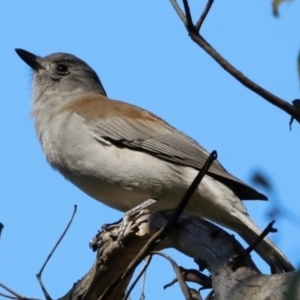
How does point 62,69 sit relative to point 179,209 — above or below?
above

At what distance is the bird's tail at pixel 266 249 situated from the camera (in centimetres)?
427

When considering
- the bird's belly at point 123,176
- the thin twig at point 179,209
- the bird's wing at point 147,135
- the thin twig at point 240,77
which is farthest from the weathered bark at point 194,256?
the bird's wing at point 147,135

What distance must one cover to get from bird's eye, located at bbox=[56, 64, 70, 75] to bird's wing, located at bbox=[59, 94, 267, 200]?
1.04 meters

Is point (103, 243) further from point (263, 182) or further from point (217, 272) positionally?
point (263, 182)

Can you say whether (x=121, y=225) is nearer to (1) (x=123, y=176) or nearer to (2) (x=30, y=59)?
(1) (x=123, y=176)

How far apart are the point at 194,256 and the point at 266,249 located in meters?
0.78

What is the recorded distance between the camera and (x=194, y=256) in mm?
4012

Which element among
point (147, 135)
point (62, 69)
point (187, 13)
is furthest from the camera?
point (62, 69)

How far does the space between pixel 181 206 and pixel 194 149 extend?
11.4 ft

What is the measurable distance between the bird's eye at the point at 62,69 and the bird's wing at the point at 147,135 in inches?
40.8

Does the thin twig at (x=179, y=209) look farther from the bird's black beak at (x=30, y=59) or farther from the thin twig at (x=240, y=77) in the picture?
the bird's black beak at (x=30, y=59)

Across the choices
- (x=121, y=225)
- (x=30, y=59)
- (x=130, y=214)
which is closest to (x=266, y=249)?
(x=121, y=225)

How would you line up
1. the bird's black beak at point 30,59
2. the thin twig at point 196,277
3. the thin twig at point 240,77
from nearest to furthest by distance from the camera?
the thin twig at point 240,77 < the thin twig at point 196,277 < the bird's black beak at point 30,59

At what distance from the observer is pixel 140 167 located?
6.00 metres
